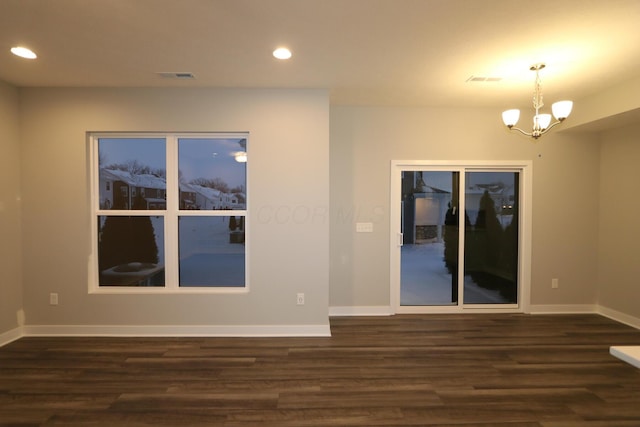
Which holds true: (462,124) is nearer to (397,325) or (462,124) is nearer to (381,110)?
(381,110)

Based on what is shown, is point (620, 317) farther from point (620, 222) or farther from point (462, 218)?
point (462, 218)

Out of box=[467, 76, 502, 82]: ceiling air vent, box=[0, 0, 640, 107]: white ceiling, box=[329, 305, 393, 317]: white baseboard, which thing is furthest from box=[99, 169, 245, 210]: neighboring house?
box=[467, 76, 502, 82]: ceiling air vent

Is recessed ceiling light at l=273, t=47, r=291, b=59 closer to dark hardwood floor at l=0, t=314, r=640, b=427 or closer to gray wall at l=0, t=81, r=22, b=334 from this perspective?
dark hardwood floor at l=0, t=314, r=640, b=427

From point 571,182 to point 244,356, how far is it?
4672 mm

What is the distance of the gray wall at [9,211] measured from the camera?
3168 millimetres

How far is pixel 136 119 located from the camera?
11.1 feet

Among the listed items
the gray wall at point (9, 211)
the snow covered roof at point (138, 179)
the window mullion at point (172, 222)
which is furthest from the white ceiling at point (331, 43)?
the snow covered roof at point (138, 179)

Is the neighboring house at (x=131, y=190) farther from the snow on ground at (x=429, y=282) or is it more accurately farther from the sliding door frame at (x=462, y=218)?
the snow on ground at (x=429, y=282)

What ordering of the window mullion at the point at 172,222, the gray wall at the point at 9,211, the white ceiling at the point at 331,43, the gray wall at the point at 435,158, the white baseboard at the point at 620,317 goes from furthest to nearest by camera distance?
the gray wall at the point at 435,158 < the white baseboard at the point at 620,317 < the window mullion at the point at 172,222 < the gray wall at the point at 9,211 < the white ceiling at the point at 331,43

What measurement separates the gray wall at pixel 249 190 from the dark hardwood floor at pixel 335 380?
0.32 metres

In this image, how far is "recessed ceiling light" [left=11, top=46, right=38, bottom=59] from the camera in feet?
8.32

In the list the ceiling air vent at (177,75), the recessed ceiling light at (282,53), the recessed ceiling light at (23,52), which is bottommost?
the recessed ceiling light at (23,52)

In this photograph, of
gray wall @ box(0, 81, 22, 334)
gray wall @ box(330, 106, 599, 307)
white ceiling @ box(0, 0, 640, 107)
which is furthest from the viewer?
gray wall @ box(330, 106, 599, 307)

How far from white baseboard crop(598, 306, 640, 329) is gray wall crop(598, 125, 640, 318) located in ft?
0.12
